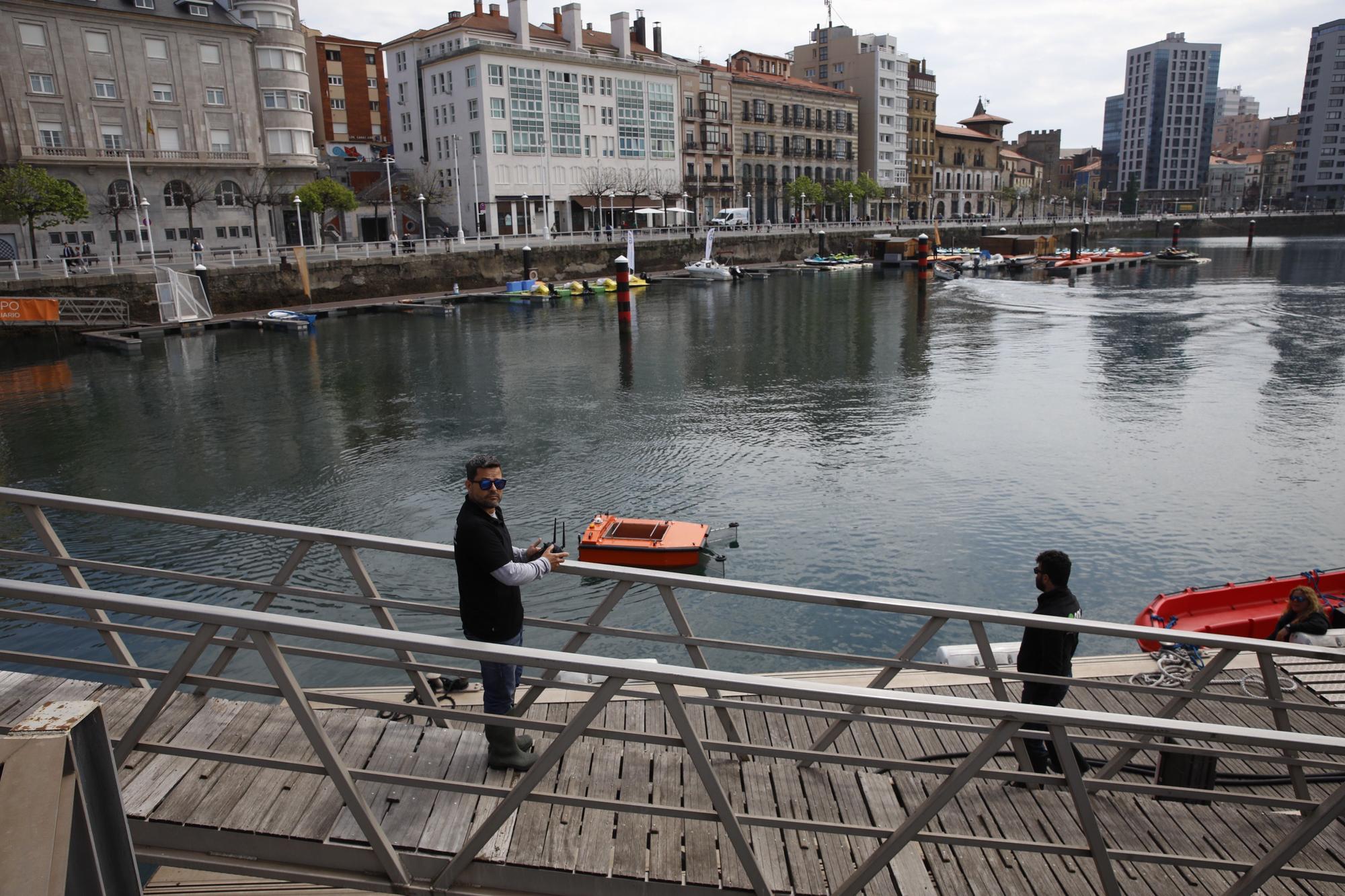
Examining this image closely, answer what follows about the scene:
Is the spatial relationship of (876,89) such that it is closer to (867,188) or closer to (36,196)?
(867,188)

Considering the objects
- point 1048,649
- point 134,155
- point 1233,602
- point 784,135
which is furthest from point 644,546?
point 784,135

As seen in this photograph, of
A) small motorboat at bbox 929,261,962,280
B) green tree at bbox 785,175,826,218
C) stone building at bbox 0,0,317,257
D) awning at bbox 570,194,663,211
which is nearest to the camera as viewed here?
stone building at bbox 0,0,317,257

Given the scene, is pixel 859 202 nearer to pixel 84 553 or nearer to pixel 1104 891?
pixel 84 553

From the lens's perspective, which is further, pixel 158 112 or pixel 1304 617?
pixel 158 112

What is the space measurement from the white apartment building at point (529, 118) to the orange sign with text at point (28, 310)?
34.9m

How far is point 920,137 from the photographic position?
127625mm

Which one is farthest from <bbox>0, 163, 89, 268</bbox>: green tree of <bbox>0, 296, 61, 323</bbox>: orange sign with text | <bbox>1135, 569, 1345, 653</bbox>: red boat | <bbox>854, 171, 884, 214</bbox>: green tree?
<bbox>854, 171, 884, 214</bbox>: green tree

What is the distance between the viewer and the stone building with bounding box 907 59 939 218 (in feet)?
411

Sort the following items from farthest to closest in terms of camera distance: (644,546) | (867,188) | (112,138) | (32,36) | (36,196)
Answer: (867,188) < (112,138) < (32,36) < (36,196) < (644,546)

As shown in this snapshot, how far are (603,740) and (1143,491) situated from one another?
58.4 ft

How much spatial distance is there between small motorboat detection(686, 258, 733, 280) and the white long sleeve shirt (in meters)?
69.1

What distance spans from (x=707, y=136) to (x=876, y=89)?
33.9 metres

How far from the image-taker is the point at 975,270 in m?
85.0

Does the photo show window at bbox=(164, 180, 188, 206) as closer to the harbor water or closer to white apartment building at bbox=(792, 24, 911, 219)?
the harbor water
